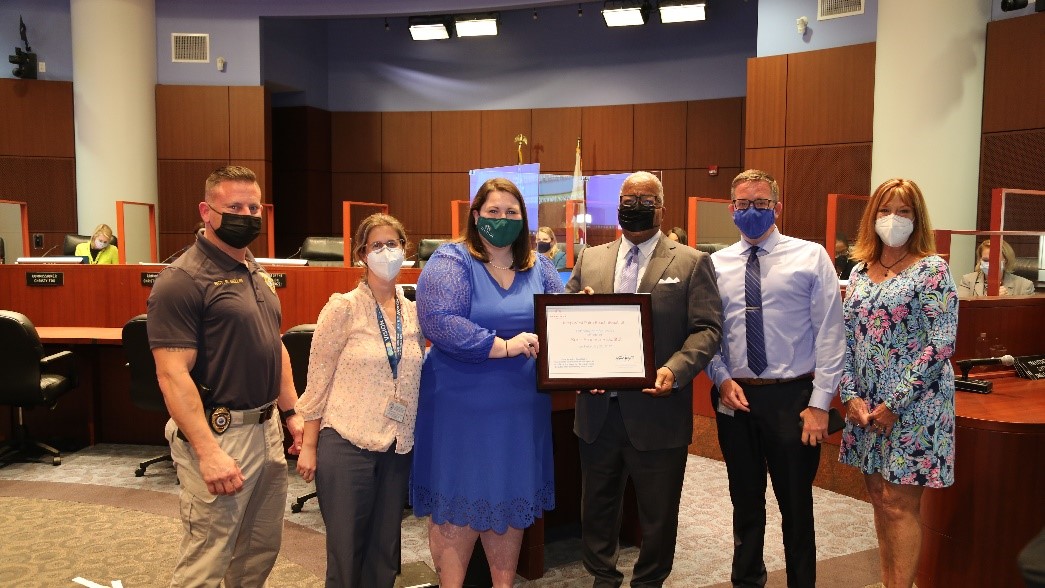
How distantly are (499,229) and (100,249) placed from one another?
748 cm

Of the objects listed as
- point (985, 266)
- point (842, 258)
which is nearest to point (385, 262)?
point (985, 266)

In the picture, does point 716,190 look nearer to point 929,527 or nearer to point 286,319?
point 286,319

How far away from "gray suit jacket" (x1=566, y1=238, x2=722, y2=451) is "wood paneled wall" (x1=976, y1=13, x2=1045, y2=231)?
6.66m

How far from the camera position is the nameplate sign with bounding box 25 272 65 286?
21.7 feet

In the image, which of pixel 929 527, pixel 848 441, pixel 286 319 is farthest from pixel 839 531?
pixel 286 319

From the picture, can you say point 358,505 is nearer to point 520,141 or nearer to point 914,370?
point 914,370

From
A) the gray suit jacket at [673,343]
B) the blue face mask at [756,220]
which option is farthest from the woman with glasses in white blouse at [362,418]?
the blue face mask at [756,220]

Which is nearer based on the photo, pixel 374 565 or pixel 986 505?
pixel 374 565

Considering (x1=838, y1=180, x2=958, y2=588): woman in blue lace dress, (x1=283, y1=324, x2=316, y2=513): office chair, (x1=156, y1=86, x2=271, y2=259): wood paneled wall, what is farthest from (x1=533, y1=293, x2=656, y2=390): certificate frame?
(x1=156, y1=86, x2=271, y2=259): wood paneled wall

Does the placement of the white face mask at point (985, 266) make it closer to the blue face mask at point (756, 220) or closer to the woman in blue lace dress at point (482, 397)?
the blue face mask at point (756, 220)

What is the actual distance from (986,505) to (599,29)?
1099 centimetres

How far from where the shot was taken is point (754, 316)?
2.82m

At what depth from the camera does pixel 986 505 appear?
9.59 feet

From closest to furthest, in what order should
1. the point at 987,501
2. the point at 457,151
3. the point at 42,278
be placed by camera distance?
the point at 987,501, the point at 42,278, the point at 457,151
